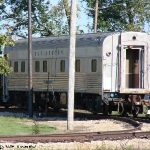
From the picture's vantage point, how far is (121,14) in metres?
53.8

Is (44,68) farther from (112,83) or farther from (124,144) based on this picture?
(124,144)

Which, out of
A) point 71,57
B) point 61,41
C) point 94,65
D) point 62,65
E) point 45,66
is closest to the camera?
point 71,57

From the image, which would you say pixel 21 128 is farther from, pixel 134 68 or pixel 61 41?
pixel 61 41

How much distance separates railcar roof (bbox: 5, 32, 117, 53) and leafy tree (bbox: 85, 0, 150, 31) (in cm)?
1952

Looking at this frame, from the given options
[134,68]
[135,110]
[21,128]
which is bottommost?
[21,128]

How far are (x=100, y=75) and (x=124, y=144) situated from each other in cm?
1042

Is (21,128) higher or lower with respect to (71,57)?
lower

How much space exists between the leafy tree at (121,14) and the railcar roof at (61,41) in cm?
1952

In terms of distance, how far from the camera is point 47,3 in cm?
5066

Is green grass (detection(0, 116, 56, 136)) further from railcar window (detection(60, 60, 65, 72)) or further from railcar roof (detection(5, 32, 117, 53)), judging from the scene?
railcar window (detection(60, 60, 65, 72))

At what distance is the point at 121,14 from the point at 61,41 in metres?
25.3

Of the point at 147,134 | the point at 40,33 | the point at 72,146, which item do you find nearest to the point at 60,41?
the point at 147,134

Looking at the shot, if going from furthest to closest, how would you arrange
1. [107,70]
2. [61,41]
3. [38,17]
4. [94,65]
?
[38,17]
[61,41]
[94,65]
[107,70]

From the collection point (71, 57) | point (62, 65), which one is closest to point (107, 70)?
point (62, 65)
